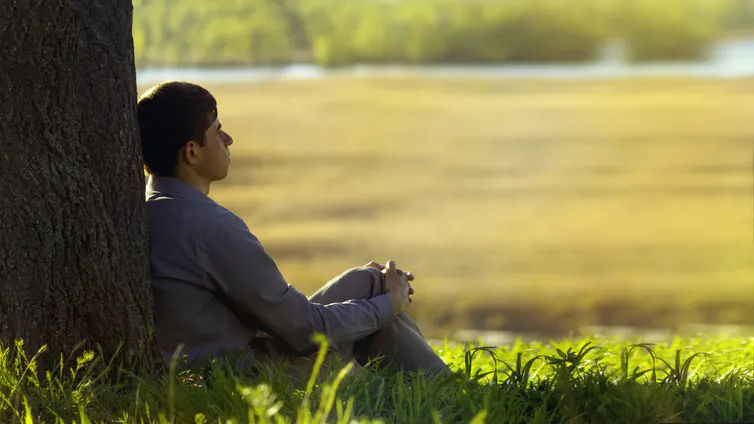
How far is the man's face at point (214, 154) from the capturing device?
2740mm

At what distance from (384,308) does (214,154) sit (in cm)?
69

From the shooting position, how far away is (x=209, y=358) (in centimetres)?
265

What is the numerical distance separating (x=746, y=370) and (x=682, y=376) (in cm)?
79

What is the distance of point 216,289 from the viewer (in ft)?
8.66

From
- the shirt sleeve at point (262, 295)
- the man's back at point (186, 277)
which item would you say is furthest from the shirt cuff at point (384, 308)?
the man's back at point (186, 277)

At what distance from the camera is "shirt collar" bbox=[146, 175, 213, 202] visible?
2705mm

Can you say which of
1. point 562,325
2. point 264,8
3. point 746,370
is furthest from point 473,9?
point 746,370

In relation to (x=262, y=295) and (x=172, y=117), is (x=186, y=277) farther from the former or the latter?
(x=172, y=117)

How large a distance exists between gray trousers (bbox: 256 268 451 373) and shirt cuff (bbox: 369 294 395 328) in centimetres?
5

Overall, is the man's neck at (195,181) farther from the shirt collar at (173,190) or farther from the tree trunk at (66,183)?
the tree trunk at (66,183)

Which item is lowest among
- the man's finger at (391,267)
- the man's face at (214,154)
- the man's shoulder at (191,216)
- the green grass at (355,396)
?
the green grass at (355,396)

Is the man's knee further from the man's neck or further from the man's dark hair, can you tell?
the man's dark hair

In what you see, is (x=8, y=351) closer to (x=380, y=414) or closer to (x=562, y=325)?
(x=380, y=414)

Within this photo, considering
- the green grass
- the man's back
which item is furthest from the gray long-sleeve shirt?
the green grass
